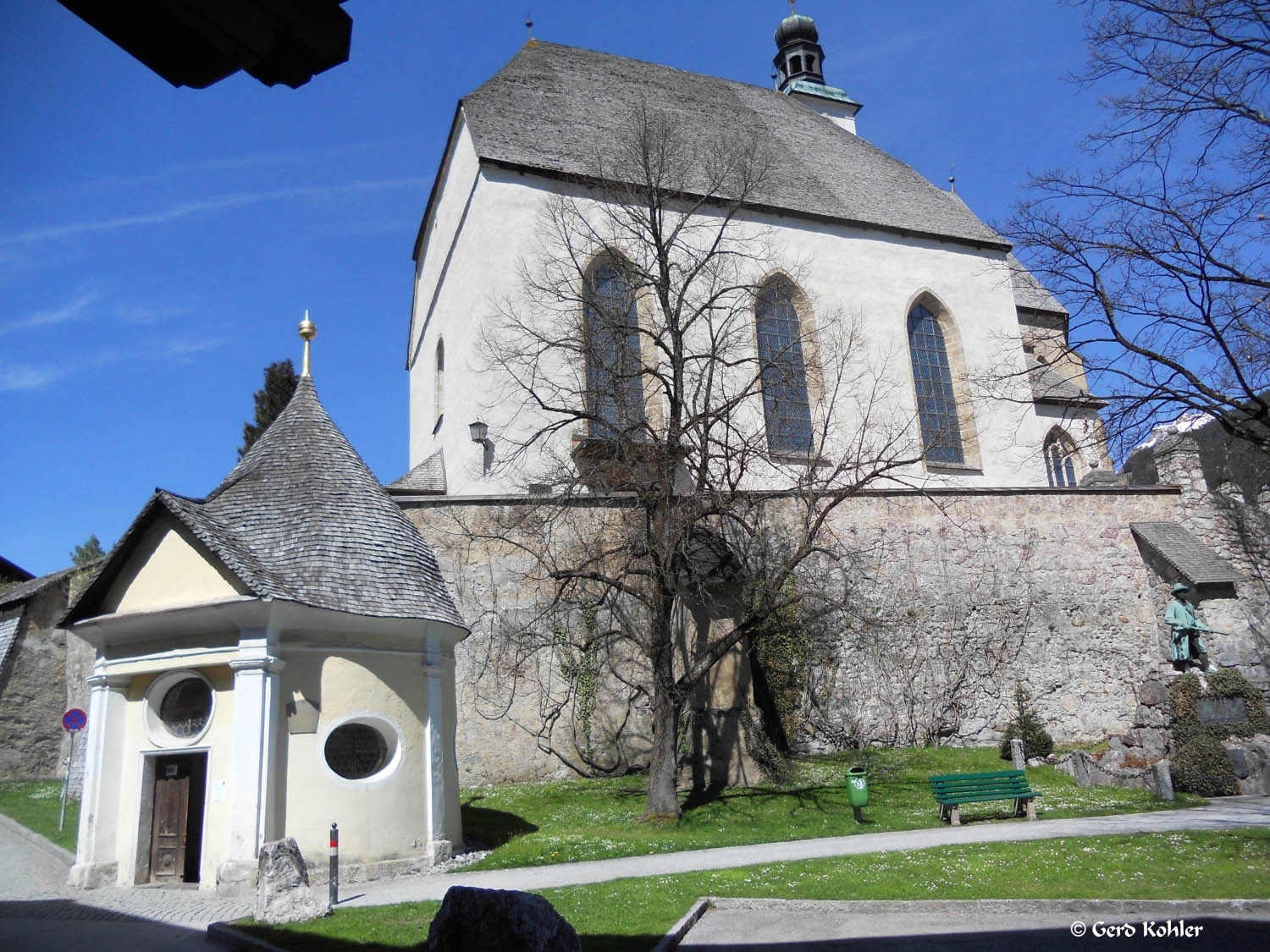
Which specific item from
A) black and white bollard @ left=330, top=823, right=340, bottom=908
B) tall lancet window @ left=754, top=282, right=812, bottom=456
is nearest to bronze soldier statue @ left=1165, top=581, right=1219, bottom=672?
tall lancet window @ left=754, top=282, right=812, bottom=456

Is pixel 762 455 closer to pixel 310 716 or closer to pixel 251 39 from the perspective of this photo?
pixel 310 716

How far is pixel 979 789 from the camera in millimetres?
13070

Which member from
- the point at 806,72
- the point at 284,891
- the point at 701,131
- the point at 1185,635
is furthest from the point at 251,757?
the point at 806,72

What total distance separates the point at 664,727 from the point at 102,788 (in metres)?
7.66

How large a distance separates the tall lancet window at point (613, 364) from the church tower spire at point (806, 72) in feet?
76.7

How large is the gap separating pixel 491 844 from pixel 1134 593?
1542 centimetres

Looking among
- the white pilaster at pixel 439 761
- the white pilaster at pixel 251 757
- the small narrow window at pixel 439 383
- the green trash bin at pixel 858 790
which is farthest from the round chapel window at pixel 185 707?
the small narrow window at pixel 439 383

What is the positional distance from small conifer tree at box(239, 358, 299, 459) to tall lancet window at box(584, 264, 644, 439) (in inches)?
555

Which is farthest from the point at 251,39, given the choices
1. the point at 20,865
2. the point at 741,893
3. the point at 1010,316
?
the point at 1010,316

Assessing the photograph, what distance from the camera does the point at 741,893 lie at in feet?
28.8

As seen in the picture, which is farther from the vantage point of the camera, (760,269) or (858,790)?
(760,269)

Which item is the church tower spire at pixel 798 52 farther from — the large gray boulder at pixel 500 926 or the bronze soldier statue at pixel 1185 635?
the large gray boulder at pixel 500 926

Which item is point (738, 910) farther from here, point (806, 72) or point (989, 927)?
point (806, 72)

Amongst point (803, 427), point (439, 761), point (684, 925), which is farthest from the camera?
point (803, 427)
